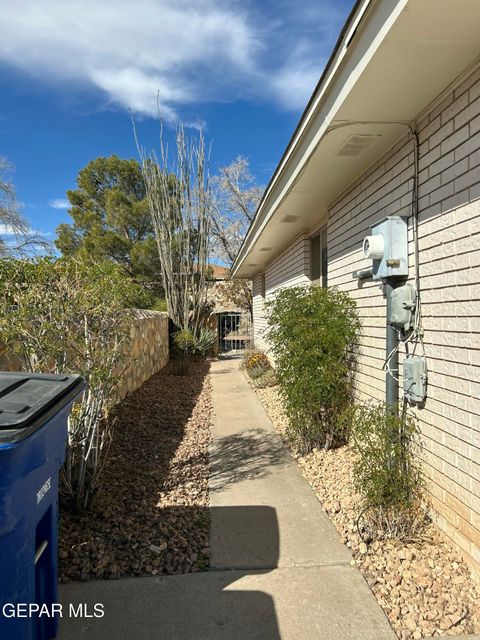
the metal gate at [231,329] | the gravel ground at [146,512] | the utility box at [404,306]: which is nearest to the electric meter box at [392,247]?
the utility box at [404,306]

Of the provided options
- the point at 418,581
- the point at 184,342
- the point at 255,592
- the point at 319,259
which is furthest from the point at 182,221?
the point at 418,581

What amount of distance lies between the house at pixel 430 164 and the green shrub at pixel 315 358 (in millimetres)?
384

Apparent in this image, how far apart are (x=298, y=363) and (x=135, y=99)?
402 inches

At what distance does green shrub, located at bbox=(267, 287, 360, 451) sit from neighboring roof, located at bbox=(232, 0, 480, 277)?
4.56 ft

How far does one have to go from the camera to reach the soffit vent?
3.58m

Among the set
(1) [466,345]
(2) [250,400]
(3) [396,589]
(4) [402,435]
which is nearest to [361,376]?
(4) [402,435]

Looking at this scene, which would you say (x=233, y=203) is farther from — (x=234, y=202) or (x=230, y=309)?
(x=230, y=309)

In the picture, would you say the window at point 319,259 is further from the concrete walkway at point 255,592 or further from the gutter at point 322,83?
the concrete walkway at point 255,592

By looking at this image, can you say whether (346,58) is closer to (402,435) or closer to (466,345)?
(466,345)

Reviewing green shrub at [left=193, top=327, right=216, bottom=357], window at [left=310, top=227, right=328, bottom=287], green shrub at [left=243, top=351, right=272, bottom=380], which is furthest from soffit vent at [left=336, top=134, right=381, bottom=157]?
green shrub at [left=193, top=327, right=216, bottom=357]

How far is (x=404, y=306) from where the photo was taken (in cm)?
323

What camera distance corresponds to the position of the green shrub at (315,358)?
14.1ft

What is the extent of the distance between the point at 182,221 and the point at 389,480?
Answer: 12.7 meters

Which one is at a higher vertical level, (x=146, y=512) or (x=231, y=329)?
(x=231, y=329)
